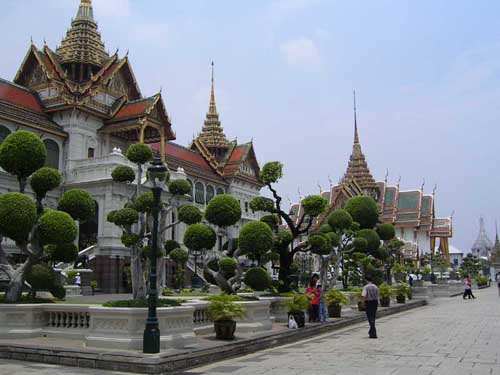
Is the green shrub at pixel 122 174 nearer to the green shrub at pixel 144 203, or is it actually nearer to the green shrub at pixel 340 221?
the green shrub at pixel 144 203

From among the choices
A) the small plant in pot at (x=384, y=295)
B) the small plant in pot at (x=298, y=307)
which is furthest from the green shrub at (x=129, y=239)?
the small plant in pot at (x=384, y=295)

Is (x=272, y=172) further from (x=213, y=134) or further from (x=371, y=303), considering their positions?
(x=213, y=134)

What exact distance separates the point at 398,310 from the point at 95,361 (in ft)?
63.0

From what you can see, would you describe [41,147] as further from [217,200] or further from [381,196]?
[381,196]

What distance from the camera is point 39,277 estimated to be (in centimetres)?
1373

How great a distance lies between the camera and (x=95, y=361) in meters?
10.0

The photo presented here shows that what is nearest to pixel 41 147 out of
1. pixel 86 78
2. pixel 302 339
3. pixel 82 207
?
pixel 82 207

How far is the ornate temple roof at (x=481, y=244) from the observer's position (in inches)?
5738

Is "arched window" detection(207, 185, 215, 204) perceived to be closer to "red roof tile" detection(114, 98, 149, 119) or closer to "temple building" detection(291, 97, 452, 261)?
"red roof tile" detection(114, 98, 149, 119)

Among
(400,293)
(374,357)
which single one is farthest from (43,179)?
(400,293)

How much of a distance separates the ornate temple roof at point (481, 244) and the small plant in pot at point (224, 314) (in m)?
143

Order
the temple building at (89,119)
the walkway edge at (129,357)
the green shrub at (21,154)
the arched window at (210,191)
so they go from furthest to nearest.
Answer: the arched window at (210,191) < the temple building at (89,119) < the green shrub at (21,154) < the walkway edge at (129,357)

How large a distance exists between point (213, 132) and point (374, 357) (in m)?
52.2

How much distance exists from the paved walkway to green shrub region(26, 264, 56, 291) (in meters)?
3.35
